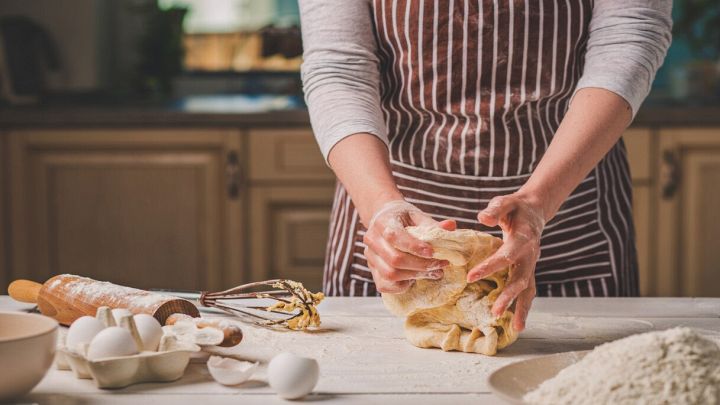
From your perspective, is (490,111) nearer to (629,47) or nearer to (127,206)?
(629,47)

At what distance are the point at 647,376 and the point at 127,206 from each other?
82.7 inches

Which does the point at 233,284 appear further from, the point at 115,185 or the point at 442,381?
the point at 442,381

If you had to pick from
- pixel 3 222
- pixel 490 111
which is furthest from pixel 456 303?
pixel 3 222

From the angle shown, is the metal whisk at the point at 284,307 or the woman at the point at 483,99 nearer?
the metal whisk at the point at 284,307

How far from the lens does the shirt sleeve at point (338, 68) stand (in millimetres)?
1270

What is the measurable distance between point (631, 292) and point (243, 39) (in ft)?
6.82

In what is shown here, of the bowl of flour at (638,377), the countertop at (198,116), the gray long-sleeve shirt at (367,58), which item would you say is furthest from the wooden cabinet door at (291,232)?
the bowl of flour at (638,377)

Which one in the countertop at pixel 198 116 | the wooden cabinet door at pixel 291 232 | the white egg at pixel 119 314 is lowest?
the wooden cabinet door at pixel 291 232

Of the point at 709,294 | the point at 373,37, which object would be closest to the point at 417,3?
the point at 373,37

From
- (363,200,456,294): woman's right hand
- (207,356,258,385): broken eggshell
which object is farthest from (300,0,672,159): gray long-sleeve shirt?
(207,356,258,385): broken eggshell

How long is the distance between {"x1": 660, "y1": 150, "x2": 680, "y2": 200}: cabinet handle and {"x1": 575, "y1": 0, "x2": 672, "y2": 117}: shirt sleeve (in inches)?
50.2

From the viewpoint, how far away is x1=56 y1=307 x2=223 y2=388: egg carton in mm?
841

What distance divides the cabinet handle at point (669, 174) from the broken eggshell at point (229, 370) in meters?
1.90

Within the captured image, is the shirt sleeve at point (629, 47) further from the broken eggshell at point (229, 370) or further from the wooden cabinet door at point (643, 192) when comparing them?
the wooden cabinet door at point (643, 192)
